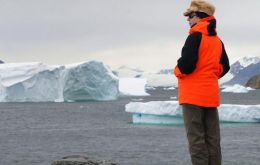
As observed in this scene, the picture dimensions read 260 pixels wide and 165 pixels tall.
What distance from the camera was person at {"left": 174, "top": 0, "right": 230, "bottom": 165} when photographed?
220 inches

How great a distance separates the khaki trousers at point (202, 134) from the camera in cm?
564

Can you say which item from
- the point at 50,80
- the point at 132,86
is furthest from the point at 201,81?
the point at 132,86

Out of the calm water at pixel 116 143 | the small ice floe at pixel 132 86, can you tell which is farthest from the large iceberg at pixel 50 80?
the small ice floe at pixel 132 86

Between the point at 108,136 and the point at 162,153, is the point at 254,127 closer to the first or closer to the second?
the point at 108,136

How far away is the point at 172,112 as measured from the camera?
28.7m

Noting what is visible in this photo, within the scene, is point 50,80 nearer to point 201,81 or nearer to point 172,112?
point 172,112

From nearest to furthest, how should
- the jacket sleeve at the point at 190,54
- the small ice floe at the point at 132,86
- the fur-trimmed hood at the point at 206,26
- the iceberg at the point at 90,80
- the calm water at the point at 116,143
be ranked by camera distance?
1. the jacket sleeve at the point at 190,54
2. the fur-trimmed hood at the point at 206,26
3. the calm water at the point at 116,143
4. the iceberg at the point at 90,80
5. the small ice floe at the point at 132,86

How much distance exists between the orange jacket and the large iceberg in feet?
139

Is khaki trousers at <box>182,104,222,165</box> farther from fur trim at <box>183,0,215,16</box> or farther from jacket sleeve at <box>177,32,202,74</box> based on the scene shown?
fur trim at <box>183,0,215,16</box>

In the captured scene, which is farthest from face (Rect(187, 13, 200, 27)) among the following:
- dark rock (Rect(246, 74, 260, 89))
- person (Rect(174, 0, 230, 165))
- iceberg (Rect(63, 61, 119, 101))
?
dark rock (Rect(246, 74, 260, 89))

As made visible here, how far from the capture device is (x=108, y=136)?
28516mm

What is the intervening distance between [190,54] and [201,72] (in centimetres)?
19

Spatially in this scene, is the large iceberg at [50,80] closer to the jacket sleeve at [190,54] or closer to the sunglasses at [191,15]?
the sunglasses at [191,15]

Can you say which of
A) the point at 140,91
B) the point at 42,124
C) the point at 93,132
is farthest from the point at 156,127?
the point at 140,91
